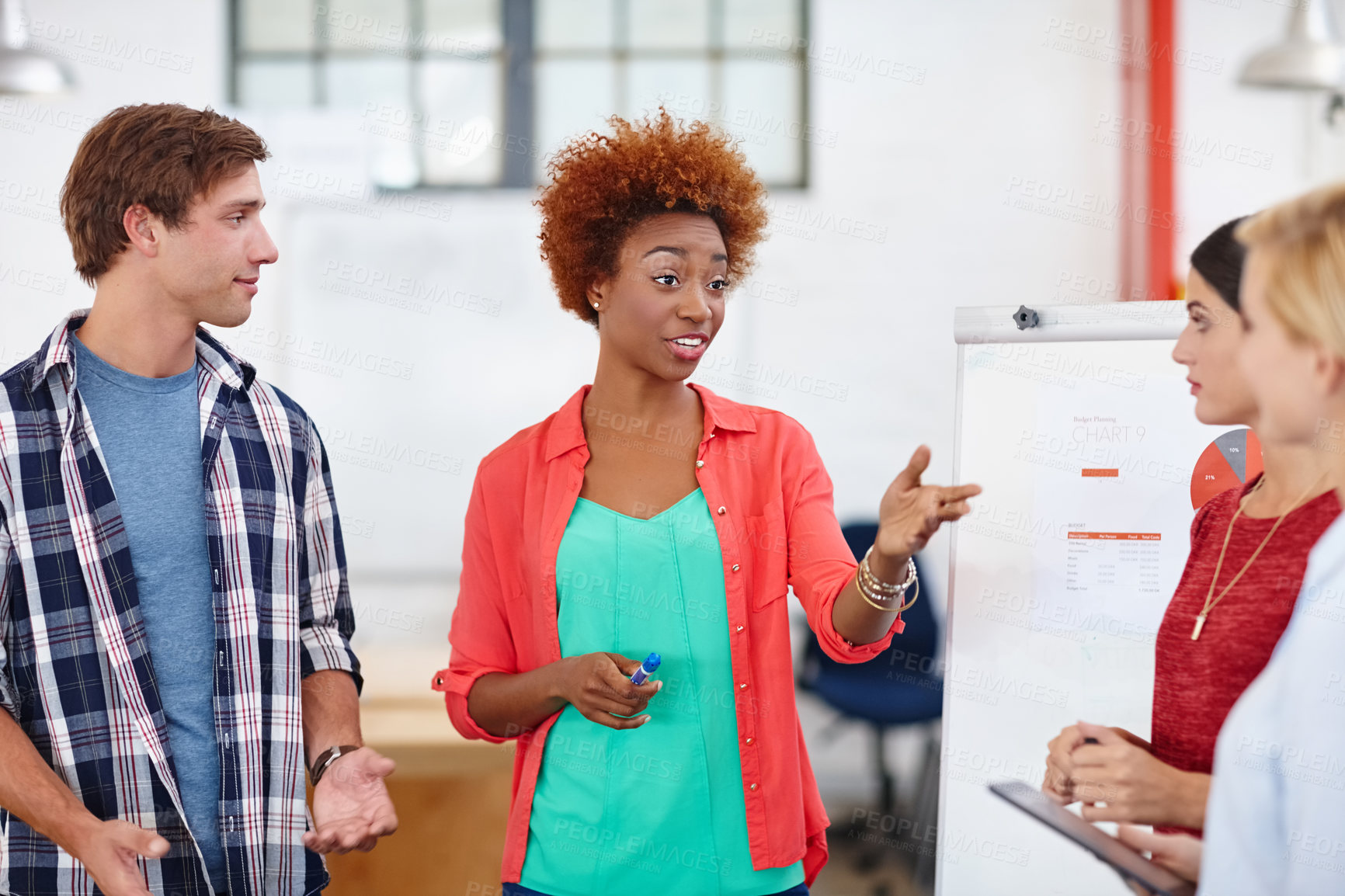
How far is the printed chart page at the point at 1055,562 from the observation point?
67.2 inches

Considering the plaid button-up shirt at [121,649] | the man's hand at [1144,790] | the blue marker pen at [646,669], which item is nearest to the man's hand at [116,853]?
the plaid button-up shirt at [121,649]

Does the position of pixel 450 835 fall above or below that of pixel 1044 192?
below

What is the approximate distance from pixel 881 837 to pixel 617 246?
2.66 meters

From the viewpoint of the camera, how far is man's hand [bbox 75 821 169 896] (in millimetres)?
1212

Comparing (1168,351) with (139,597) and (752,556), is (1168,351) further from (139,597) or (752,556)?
(139,597)

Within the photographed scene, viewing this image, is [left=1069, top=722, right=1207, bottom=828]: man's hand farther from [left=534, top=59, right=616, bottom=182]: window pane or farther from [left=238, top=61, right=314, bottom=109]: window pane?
[left=238, top=61, right=314, bottom=109]: window pane

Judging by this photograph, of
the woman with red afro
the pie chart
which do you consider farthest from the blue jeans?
the pie chart

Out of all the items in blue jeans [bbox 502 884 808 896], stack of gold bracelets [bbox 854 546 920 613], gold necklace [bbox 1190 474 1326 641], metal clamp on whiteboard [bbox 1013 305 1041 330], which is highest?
metal clamp on whiteboard [bbox 1013 305 1041 330]

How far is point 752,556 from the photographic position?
1521 mm

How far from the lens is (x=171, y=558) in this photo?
4.65 ft

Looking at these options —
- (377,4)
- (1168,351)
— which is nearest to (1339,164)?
(1168,351)

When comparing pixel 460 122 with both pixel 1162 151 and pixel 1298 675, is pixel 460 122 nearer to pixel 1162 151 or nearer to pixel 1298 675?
pixel 1162 151

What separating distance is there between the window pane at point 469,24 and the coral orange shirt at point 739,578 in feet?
7.97

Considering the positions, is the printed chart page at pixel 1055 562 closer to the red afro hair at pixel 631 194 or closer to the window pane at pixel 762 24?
the red afro hair at pixel 631 194
